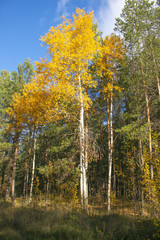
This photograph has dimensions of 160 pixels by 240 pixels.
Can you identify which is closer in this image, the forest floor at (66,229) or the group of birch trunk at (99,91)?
the forest floor at (66,229)

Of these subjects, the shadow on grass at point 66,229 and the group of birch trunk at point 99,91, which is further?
the group of birch trunk at point 99,91

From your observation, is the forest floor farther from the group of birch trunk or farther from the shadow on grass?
the group of birch trunk

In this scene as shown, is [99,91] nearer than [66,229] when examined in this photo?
No

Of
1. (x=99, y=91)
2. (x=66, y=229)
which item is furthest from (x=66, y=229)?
(x=99, y=91)

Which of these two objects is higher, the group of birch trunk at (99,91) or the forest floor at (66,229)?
the group of birch trunk at (99,91)

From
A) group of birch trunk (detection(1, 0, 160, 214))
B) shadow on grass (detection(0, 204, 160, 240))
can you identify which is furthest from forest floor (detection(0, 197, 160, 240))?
group of birch trunk (detection(1, 0, 160, 214))

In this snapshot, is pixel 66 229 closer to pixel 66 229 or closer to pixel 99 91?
pixel 66 229

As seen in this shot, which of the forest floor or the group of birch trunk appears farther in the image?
the group of birch trunk

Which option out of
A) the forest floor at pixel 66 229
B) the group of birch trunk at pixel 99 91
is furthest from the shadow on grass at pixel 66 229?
the group of birch trunk at pixel 99 91

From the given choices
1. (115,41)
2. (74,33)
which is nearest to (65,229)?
→ (74,33)

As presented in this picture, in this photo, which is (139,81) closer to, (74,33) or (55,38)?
(74,33)

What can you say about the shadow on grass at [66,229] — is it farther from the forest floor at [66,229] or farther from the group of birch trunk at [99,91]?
the group of birch trunk at [99,91]

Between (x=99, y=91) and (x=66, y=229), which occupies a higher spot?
(x=99, y=91)

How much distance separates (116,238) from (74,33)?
8.28 metres
